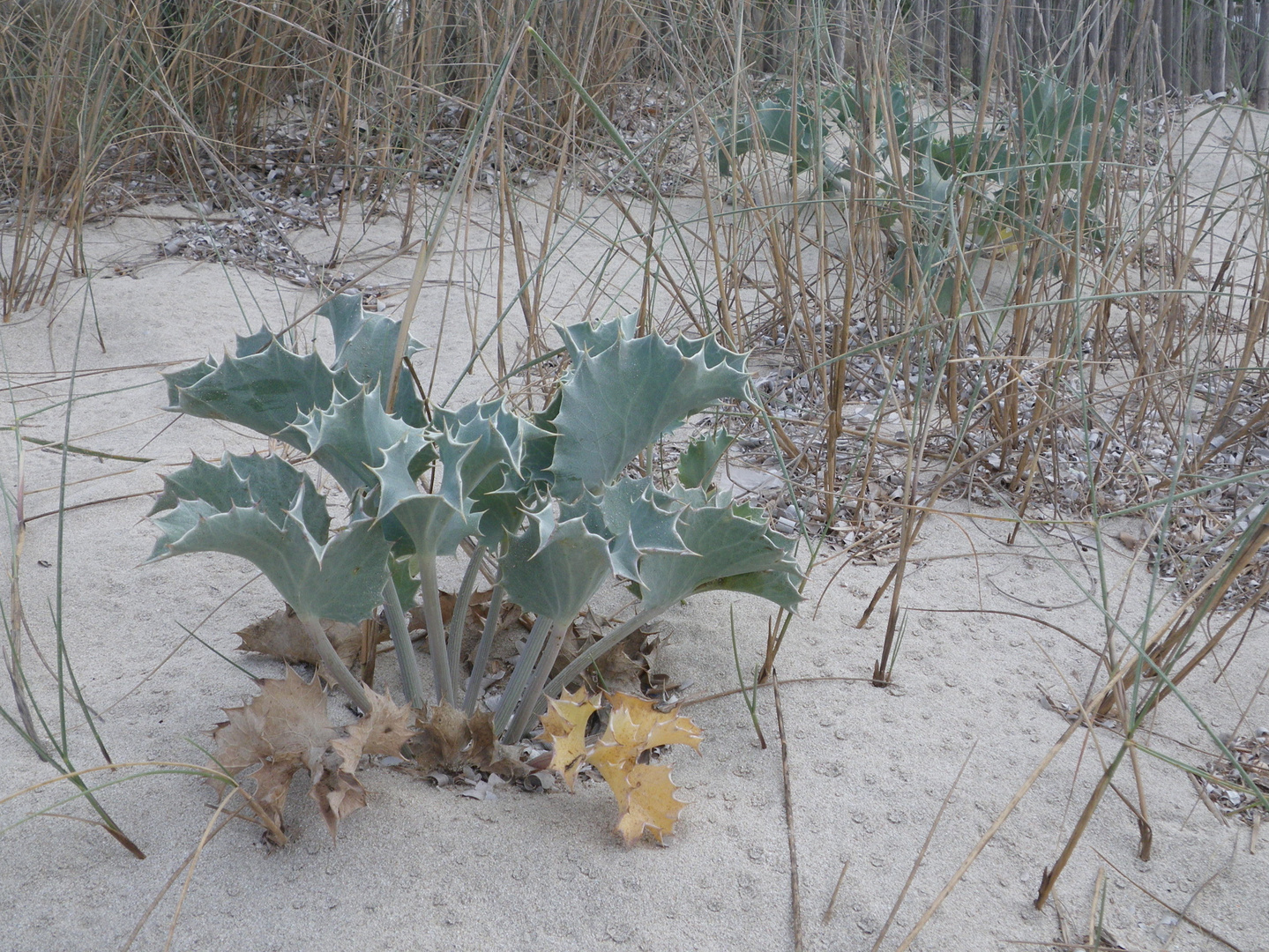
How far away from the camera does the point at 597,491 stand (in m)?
1.06

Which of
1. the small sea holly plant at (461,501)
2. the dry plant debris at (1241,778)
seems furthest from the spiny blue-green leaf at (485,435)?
the dry plant debris at (1241,778)

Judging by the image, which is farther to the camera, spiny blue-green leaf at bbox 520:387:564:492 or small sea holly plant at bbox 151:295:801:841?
spiny blue-green leaf at bbox 520:387:564:492

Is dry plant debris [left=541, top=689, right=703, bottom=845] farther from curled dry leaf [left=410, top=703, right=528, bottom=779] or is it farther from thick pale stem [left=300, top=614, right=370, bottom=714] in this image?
thick pale stem [left=300, top=614, right=370, bottom=714]

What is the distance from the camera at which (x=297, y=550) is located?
0.87 metres

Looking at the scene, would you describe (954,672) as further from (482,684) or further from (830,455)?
(482,684)

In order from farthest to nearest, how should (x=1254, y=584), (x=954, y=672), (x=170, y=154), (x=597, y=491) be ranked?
(x=170, y=154)
(x=1254, y=584)
(x=954, y=672)
(x=597, y=491)

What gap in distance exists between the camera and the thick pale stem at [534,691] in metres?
1.05

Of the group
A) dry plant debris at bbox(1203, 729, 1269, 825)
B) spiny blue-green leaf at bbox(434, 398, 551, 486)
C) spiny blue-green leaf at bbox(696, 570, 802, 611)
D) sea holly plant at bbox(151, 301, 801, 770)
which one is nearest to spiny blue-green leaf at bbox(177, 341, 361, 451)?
sea holly plant at bbox(151, 301, 801, 770)

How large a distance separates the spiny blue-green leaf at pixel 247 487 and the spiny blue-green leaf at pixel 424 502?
72mm

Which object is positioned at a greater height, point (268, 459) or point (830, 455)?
point (268, 459)

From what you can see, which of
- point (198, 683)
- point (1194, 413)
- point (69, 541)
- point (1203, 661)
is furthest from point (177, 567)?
point (1194, 413)

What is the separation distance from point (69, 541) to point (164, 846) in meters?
0.73

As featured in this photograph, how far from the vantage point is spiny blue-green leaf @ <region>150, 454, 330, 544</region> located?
93 centimetres

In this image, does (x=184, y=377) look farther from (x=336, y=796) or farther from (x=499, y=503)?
(x=336, y=796)
